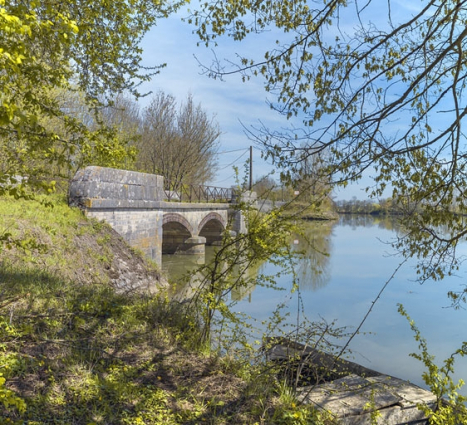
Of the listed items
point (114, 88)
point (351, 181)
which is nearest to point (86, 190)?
point (114, 88)

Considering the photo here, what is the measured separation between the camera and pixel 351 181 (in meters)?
4.47

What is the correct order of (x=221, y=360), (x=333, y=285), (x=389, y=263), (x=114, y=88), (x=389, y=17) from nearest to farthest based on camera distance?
(x=221, y=360) → (x=389, y=17) → (x=114, y=88) → (x=333, y=285) → (x=389, y=263)

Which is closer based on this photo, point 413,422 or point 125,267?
point 413,422

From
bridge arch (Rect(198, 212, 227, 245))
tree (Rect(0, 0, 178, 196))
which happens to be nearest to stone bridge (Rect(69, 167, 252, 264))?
tree (Rect(0, 0, 178, 196))

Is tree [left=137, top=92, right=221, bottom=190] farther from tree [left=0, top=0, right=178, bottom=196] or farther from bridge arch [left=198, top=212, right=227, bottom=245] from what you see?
tree [left=0, top=0, right=178, bottom=196]

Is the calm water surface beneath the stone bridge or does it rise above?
beneath

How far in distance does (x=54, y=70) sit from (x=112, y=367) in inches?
99.0

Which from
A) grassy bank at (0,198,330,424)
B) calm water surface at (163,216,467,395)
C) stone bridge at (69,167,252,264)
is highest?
stone bridge at (69,167,252,264)

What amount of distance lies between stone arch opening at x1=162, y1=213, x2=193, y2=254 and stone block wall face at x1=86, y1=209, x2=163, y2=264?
3.86 meters

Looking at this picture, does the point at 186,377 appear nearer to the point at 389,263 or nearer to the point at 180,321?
the point at 180,321

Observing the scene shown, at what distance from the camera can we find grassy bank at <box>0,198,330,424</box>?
8.63 ft

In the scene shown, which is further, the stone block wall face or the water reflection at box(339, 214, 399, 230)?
the water reflection at box(339, 214, 399, 230)

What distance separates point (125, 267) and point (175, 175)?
1628cm

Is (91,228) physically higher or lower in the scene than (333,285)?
higher
